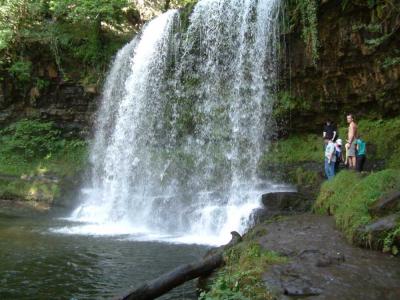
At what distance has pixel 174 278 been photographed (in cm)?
596

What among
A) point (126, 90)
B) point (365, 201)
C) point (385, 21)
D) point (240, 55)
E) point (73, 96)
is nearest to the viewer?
point (365, 201)

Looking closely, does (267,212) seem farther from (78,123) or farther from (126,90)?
(78,123)

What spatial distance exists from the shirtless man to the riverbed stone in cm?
401

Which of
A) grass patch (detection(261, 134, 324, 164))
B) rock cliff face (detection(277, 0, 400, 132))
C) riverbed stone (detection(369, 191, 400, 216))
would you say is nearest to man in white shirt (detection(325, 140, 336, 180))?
grass patch (detection(261, 134, 324, 164))

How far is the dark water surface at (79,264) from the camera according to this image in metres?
6.96

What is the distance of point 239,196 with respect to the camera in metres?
13.4

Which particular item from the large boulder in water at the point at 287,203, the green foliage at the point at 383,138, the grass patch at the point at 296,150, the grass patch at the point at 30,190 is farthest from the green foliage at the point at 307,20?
the grass patch at the point at 30,190

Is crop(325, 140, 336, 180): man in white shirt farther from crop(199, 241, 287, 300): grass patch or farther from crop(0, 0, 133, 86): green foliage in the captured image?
crop(0, 0, 133, 86): green foliage

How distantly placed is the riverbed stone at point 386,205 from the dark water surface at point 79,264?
2927 millimetres

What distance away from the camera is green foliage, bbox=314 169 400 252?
7.01m

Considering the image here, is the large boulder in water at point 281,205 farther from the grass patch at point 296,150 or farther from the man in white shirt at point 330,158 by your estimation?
the grass patch at point 296,150

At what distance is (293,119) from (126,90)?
6.33m

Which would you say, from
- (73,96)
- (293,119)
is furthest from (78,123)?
(293,119)

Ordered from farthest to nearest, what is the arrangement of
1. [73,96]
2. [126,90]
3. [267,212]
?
[73,96] → [126,90] → [267,212]
